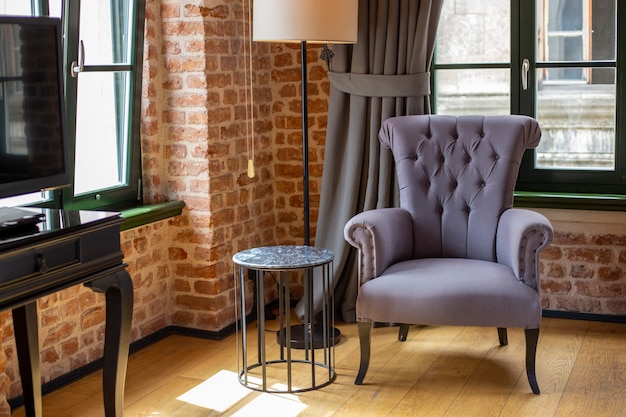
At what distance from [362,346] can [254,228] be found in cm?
129

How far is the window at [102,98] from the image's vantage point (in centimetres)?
394

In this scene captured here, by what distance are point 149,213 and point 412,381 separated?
145 centimetres

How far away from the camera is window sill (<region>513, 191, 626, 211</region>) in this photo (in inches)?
179

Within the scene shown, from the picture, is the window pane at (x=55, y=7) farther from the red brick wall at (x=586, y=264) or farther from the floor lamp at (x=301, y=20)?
the red brick wall at (x=586, y=264)

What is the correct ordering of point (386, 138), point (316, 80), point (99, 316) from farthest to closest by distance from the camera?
point (316, 80), point (386, 138), point (99, 316)

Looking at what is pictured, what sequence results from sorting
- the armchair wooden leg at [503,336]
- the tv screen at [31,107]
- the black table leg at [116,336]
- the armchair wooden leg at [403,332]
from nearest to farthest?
the tv screen at [31,107], the black table leg at [116,336], the armchair wooden leg at [503,336], the armchair wooden leg at [403,332]

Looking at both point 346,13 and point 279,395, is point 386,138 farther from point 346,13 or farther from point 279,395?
point 279,395

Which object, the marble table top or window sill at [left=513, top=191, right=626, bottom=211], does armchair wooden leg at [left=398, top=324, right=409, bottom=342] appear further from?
window sill at [left=513, top=191, right=626, bottom=211]

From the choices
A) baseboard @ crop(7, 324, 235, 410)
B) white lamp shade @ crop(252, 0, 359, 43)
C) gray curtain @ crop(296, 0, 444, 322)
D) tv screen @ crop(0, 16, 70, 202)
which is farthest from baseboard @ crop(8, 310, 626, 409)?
white lamp shade @ crop(252, 0, 359, 43)

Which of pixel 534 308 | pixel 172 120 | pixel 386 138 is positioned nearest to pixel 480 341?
pixel 534 308

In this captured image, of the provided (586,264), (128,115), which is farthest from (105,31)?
(586,264)

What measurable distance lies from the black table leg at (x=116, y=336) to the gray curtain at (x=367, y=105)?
1643 mm

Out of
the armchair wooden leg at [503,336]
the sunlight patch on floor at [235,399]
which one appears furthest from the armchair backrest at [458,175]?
the sunlight patch on floor at [235,399]

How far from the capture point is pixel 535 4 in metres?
4.73
